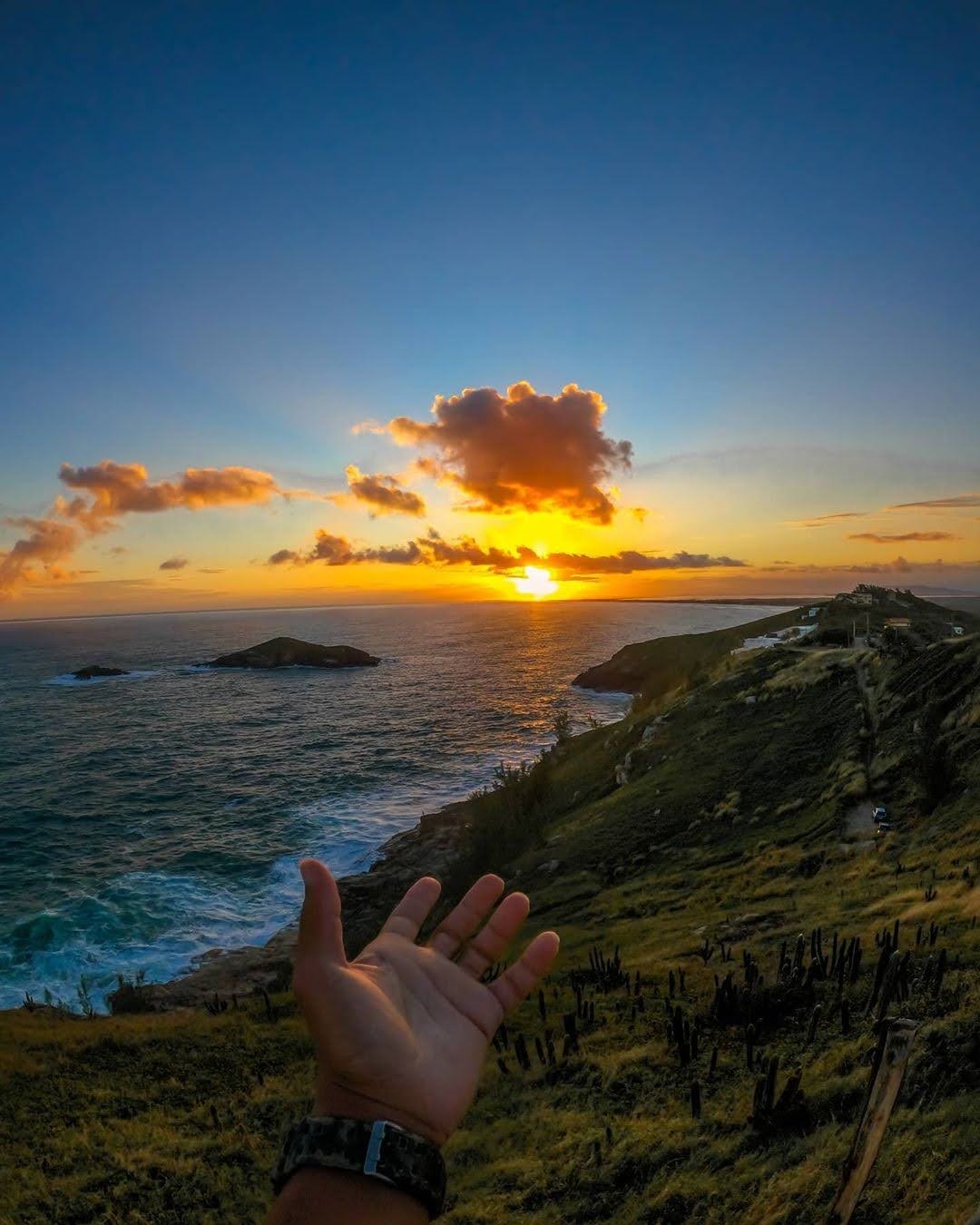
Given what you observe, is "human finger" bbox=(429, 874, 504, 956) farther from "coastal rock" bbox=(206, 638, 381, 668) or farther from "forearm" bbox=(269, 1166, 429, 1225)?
"coastal rock" bbox=(206, 638, 381, 668)

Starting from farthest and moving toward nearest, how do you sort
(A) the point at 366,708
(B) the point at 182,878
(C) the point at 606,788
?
(A) the point at 366,708 < (C) the point at 606,788 < (B) the point at 182,878

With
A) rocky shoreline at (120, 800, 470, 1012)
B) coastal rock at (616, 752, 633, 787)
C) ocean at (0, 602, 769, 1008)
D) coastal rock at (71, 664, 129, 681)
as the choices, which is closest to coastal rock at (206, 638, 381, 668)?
coastal rock at (71, 664, 129, 681)

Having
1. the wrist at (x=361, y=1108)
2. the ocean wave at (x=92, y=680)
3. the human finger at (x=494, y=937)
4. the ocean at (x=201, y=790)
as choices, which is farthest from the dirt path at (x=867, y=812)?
the ocean wave at (x=92, y=680)

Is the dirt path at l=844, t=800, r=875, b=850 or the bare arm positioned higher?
the bare arm

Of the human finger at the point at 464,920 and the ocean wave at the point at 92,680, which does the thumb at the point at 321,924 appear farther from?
the ocean wave at the point at 92,680

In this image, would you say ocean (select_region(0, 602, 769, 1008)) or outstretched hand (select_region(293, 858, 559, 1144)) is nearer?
outstretched hand (select_region(293, 858, 559, 1144))

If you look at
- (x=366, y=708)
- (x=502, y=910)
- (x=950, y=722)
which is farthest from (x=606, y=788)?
(x=366, y=708)

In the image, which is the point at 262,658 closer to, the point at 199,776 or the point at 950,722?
the point at 199,776
